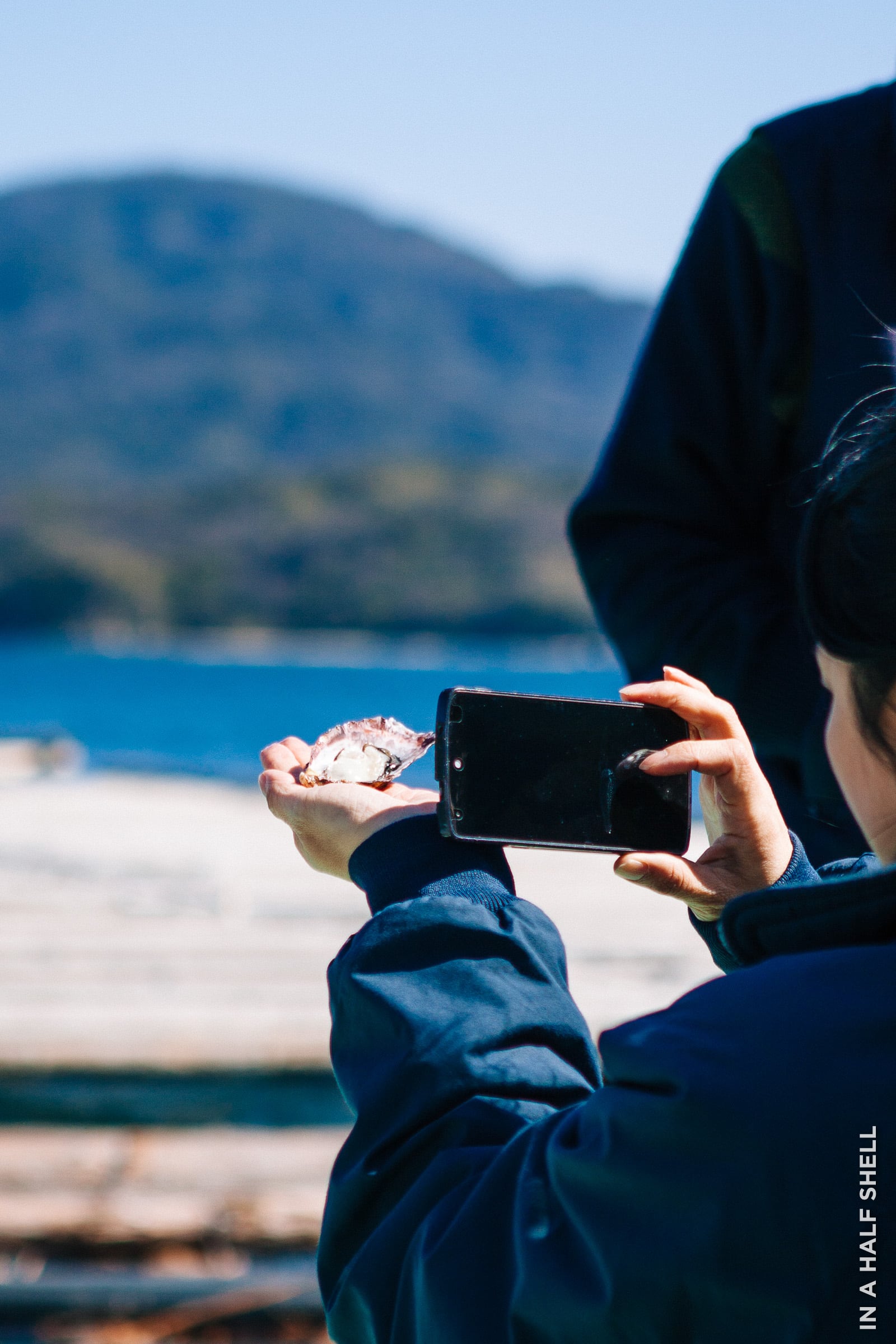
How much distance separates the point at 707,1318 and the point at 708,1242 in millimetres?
48

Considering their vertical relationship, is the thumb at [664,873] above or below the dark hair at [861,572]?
below

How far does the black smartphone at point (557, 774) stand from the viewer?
3.30ft

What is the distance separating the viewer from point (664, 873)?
1.05 m

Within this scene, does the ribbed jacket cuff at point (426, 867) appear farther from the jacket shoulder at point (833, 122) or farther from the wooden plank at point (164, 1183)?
the wooden plank at point (164, 1183)

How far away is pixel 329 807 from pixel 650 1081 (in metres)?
0.40

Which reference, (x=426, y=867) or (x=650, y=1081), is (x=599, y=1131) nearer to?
(x=650, y=1081)

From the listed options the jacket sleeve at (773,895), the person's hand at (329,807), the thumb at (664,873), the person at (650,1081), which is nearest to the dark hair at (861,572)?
the person at (650,1081)

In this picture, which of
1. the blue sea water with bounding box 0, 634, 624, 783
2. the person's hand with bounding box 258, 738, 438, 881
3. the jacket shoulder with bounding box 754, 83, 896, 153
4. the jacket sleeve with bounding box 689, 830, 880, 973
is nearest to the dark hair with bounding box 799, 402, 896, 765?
the jacket sleeve with bounding box 689, 830, 880, 973

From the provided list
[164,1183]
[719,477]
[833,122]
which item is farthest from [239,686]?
[833,122]

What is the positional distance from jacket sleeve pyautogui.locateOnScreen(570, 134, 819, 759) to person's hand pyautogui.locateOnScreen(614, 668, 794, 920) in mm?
340

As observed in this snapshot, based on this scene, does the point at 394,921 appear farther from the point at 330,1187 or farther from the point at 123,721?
the point at 123,721

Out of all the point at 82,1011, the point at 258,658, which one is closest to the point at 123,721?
the point at 82,1011

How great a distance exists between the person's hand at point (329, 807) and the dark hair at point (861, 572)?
14.3 inches

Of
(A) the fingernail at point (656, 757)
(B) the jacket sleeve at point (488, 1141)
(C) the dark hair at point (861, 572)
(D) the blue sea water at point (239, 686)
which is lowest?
(D) the blue sea water at point (239, 686)
